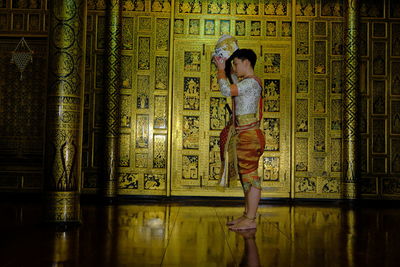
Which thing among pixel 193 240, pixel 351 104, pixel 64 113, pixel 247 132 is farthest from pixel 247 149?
pixel 351 104

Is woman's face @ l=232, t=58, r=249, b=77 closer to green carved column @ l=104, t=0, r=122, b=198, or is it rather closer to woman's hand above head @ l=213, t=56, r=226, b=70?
woman's hand above head @ l=213, t=56, r=226, b=70

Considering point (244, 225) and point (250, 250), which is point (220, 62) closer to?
point (244, 225)

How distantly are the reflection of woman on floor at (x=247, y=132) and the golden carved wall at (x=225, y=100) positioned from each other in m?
3.47

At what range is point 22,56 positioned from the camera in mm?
8055

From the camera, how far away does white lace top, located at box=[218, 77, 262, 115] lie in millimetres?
4551

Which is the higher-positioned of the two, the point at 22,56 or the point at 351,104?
the point at 22,56

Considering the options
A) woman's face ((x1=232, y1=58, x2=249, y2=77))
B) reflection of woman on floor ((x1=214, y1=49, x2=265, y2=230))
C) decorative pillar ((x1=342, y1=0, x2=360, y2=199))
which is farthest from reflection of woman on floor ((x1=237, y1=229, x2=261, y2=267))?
decorative pillar ((x1=342, y1=0, x2=360, y2=199))

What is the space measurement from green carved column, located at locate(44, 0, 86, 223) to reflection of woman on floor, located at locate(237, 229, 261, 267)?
1.74 metres

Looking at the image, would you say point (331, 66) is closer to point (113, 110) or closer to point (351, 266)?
point (113, 110)

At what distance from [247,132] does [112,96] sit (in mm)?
3829

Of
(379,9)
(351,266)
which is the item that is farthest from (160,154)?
(351,266)

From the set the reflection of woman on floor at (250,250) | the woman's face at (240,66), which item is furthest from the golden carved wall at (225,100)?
the reflection of woman on floor at (250,250)

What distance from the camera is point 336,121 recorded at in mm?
8133

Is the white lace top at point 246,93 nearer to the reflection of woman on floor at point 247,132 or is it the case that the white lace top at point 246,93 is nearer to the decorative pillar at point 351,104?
the reflection of woman on floor at point 247,132
